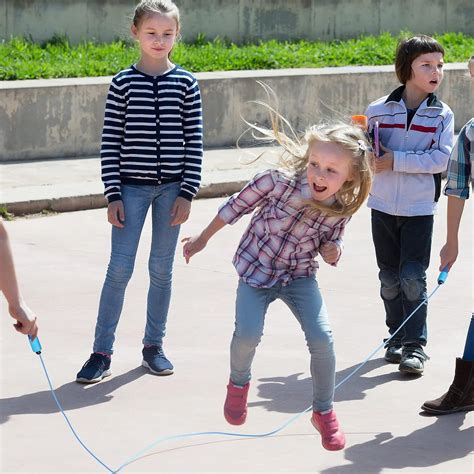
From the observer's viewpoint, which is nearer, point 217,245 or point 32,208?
point 217,245

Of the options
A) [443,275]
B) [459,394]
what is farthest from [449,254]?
[459,394]

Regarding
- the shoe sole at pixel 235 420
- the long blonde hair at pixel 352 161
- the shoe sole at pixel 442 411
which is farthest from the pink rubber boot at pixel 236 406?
the shoe sole at pixel 442 411

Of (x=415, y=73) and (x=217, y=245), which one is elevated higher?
(x=415, y=73)

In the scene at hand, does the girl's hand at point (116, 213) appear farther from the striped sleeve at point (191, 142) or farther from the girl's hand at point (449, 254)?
the girl's hand at point (449, 254)

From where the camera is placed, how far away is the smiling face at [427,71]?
5820mm

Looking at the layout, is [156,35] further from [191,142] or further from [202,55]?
[202,55]

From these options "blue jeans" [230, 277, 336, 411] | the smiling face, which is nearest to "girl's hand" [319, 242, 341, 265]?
"blue jeans" [230, 277, 336, 411]

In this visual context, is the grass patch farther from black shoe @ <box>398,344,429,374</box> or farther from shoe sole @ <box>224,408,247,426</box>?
shoe sole @ <box>224,408,247,426</box>

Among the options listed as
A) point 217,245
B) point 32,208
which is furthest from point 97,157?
point 217,245

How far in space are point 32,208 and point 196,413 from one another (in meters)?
4.84

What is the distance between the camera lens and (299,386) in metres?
5.71

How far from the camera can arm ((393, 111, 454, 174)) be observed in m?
5.75

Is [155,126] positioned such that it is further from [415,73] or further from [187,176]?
[415,73]

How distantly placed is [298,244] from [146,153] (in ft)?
3.88
